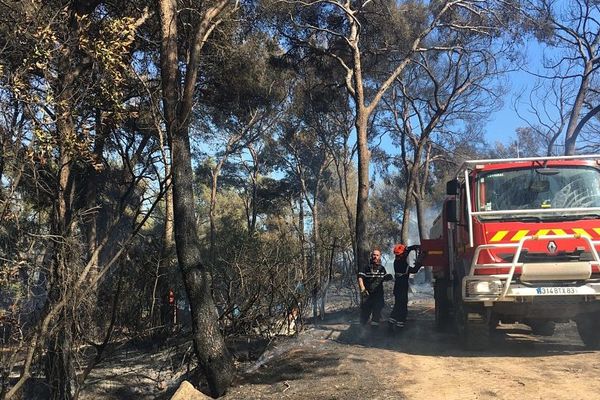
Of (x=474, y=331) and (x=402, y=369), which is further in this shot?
(x=474, y=331)

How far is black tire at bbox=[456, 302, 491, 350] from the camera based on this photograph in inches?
313

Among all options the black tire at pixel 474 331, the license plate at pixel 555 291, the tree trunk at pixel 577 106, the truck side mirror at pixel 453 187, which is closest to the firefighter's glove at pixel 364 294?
the black tire at pixel 474 331

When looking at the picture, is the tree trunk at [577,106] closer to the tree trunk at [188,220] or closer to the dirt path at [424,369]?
the dirt path at [424,369]

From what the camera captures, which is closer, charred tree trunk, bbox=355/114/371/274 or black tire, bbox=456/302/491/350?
black tire, bbox=456/302/491/350

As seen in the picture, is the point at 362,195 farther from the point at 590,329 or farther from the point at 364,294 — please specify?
the point at 590,329

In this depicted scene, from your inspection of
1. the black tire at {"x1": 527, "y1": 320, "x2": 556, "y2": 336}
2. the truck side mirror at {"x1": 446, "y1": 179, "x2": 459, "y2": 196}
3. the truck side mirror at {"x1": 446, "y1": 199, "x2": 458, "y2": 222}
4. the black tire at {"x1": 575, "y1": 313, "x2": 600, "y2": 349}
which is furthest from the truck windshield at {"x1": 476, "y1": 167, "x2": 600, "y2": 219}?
the black tire at {"x1": 527, "y1": 320, "x2": 556, "y2": 336}

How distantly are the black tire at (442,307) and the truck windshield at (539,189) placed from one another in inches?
126

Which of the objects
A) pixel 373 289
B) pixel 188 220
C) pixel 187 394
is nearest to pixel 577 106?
pixel 373 289

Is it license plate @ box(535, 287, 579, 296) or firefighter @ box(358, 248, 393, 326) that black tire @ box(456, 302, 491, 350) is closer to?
license plate @ box(535, 287, 579, 296)

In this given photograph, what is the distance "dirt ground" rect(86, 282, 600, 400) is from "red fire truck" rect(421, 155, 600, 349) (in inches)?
23.9

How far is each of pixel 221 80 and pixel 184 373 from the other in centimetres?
756

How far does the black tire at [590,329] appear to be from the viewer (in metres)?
8.05

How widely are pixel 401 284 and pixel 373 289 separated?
572 mm

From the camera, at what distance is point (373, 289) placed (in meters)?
11.0
